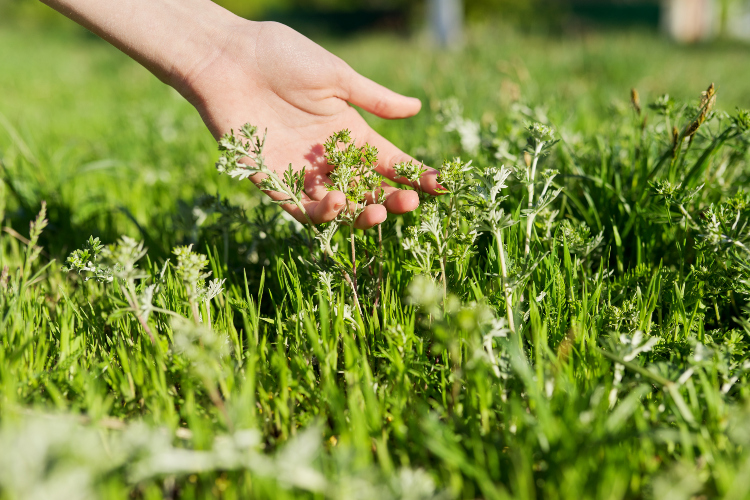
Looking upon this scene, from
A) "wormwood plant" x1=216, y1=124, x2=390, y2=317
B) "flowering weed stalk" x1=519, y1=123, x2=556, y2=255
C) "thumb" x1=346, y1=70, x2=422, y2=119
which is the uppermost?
"thumb" x1=346, y1=70, x2=422, y2=119

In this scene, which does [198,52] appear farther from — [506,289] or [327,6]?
[327,6]

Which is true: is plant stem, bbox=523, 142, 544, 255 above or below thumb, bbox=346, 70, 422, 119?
below

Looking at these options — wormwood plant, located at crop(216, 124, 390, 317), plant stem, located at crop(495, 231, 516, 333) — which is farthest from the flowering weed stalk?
wormwood plant, located at crop(216, 124, 390, 317)

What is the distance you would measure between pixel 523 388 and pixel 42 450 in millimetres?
1159

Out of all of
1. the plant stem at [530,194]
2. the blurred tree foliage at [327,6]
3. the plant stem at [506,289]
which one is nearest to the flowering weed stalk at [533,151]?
the plant stem at [530,194]

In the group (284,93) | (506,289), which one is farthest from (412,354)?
(284,93)

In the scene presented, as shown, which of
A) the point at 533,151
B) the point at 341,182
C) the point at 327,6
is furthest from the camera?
the point at 327,6

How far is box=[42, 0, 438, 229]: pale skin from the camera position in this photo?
221 centimetres

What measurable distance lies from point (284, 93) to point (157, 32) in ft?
2.08

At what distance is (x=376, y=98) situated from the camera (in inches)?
90.0

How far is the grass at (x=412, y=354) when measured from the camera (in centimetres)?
102

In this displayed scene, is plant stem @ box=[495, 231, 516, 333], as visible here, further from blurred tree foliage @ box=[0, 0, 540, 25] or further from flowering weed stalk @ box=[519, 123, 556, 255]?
blurred tree foliage @ box=[0, 0, 540, 25]

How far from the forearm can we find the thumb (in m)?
0.65

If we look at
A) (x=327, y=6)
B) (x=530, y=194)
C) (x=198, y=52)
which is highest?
(x=327, y=6)
